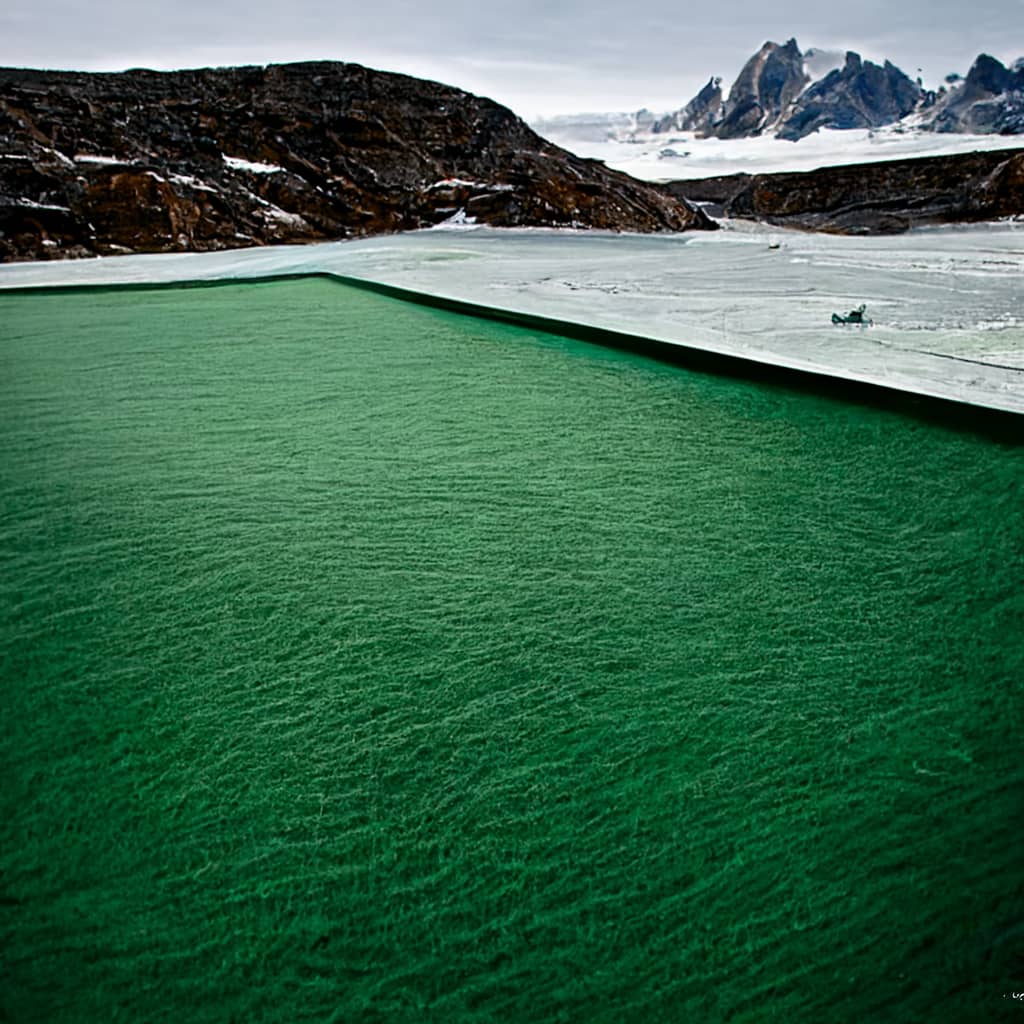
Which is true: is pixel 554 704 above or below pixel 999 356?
below

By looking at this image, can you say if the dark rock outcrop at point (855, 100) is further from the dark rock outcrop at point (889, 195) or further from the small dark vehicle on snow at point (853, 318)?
the small dark vehicle on snow at point (853, 318)

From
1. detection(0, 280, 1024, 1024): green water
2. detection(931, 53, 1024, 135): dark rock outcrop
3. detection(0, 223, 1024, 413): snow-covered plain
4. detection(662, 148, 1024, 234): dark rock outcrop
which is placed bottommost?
detection(0, 280, 1024, 1024): green water

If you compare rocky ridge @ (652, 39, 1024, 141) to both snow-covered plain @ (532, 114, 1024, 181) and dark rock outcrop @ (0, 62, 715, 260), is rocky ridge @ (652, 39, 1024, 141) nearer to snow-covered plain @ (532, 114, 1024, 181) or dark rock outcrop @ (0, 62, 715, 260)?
snow-covered plain @ (532, 114, 1024, 181)

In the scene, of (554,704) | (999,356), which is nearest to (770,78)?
(999,356)

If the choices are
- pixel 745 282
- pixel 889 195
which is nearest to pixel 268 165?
pixel 745 282

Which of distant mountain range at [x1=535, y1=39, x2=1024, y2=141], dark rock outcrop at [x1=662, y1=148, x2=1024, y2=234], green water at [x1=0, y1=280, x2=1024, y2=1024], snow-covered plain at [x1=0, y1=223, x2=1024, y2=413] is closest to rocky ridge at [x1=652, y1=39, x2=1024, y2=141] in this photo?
distant mountain range at [x1=535, y1=39, x2=1024, y2=141]

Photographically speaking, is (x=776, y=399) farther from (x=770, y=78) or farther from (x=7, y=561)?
(x=770, y=78)
